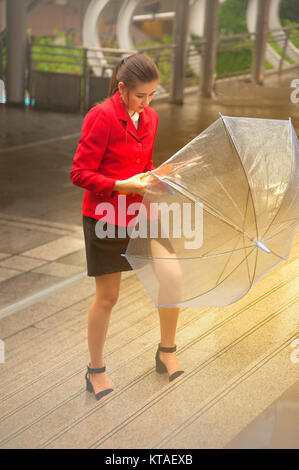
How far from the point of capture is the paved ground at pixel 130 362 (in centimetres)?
254

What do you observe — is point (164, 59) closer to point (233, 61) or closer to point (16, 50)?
point (233, 61)

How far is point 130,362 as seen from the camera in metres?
3.19

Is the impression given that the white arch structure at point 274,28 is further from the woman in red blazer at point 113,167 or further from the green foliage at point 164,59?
the woman in red blazer at point 113,167

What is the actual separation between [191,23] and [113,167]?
11.3 meters

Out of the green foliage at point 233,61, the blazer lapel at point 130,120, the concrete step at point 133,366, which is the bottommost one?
the green foliage at point 233,61

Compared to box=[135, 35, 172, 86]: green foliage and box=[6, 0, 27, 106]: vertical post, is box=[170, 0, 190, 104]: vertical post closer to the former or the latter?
box=[135, 35, 172, 86]: green foliage

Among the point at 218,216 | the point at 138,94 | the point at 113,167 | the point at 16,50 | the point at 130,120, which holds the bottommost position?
the point at 16,50

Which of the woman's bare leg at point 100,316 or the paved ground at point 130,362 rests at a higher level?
the woman's bare leg at point 100,316

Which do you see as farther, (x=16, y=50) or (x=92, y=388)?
(x=16, y=50)

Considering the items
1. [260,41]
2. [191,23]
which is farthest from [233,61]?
[191,23]

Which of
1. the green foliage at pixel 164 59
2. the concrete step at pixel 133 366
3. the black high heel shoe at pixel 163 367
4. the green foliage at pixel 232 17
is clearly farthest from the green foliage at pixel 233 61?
the black high heel shoe at pixel 163 367

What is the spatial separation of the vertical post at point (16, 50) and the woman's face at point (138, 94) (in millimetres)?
10150

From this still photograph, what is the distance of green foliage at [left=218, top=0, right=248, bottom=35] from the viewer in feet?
44.8

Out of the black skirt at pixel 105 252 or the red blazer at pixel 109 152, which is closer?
the red blazer at pixel 109 152
